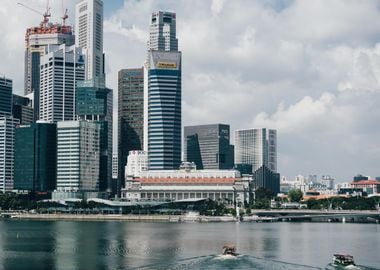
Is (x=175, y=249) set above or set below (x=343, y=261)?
below

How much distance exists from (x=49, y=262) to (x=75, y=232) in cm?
7036

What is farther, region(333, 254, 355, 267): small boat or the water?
the water

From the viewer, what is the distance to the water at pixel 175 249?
11088cm

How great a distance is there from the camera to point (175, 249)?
133m

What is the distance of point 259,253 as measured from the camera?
5027 inches

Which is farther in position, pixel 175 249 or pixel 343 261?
pixel 175 249

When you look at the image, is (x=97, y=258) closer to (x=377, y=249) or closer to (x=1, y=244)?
(x=1, y=244)

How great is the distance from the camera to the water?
111 metres

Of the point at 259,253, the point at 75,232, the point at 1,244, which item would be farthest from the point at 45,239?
the point at 259,253

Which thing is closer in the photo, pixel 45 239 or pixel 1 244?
pixel 1 244

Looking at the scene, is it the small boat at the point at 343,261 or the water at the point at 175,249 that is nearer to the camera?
the small boat at the point at 343,261

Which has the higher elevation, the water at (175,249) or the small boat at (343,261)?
the small boat at (343,261)

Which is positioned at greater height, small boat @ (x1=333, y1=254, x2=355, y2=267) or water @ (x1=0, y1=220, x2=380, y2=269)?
small boat @ (x1=333, y1=254, x2=355, y2=267)

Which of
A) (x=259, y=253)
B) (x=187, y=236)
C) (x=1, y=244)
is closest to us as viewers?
(x=259, y=253)
